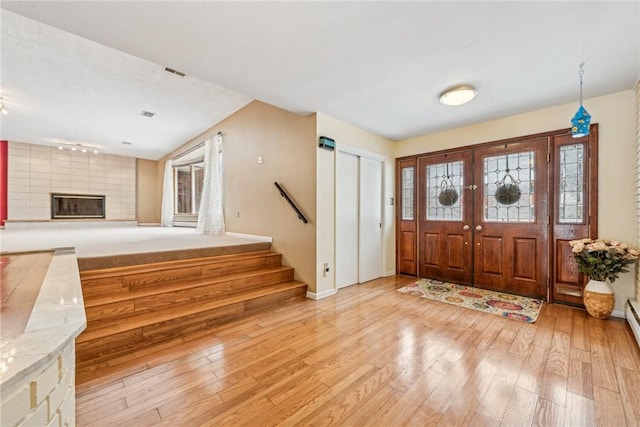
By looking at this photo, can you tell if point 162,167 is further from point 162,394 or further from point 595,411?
point 595,411

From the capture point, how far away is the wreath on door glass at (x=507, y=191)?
3416 mm

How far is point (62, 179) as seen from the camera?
23.9ft

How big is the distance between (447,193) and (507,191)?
77 centimetres

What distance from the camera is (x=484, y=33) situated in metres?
1.86

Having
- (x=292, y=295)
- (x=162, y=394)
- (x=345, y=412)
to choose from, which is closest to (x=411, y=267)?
(x=292, y=295)

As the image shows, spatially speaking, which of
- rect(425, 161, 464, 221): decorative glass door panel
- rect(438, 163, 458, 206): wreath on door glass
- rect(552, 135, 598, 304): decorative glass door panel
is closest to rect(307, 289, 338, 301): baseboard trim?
rect(425, 161, 464, 221): decorative glass door panel

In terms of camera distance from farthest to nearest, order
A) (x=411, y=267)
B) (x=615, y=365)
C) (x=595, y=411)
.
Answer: (x=411, y=267) < (x=615, y=365) < (x=595, y=411)

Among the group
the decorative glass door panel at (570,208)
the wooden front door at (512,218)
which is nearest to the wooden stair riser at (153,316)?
the wooden front door at (512,218)

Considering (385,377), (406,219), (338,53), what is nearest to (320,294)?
(385,377)

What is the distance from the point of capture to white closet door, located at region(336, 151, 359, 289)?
3684 mm

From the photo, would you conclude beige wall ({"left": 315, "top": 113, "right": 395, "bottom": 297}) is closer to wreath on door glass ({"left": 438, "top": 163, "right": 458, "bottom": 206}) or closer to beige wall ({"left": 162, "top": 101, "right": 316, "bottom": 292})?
beige wall ({"left": 162, "top": 101, "right": 316, "bottom": 292})

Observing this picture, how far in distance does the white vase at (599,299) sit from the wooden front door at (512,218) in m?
0.48

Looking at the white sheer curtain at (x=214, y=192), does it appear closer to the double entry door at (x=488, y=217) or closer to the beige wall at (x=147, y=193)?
the double entry door at (x=488, y=217)

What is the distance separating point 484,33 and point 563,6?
42 cm
